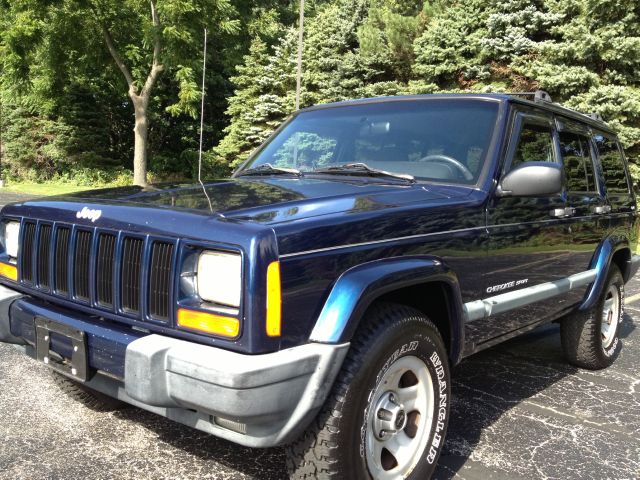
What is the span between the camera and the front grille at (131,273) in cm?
222

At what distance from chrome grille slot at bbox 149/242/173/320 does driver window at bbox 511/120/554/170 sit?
196 centimetres

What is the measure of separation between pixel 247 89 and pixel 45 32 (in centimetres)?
802

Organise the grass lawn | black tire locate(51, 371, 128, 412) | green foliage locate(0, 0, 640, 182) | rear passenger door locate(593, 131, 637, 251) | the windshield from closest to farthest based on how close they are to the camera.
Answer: the windshield, black tire locate(51, 371, 128, 412), rear passenger door locate(593, 131, 637, 251), green foliage locate(0, 0, 640, 182), the grass lawn

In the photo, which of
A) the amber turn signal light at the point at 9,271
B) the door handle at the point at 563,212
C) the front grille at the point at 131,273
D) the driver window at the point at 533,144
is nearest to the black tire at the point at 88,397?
the amber turn signal light at the point at 9,271

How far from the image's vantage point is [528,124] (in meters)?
3.46

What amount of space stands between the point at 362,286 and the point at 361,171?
116 cm

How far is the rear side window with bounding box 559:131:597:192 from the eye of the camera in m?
3.93

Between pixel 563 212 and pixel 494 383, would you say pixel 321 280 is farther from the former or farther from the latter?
pixel 494 383

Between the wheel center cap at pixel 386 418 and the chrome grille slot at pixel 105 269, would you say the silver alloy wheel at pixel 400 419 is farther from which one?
the chrome grille slot at pixel 105 269

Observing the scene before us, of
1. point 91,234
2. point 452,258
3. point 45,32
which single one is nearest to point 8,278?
point 91,234

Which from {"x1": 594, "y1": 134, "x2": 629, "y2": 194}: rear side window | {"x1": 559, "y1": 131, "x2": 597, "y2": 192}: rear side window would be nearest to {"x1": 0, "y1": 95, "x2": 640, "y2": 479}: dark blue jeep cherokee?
{"x1": 559, "y1": 131, "x2": 597, "y2": 192}: rear side window

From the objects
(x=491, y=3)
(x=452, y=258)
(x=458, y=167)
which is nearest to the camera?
(x=452, y=258)

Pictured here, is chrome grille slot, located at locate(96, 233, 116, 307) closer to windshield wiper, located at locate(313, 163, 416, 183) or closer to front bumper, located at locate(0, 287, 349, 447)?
front bumper, located at locate(0, 287, 349, 447)

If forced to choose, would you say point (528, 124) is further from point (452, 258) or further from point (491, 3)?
point (491, 3)
